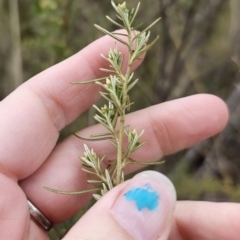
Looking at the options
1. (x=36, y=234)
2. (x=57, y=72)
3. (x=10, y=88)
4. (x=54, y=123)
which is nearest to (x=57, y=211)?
(x=36, y=234)

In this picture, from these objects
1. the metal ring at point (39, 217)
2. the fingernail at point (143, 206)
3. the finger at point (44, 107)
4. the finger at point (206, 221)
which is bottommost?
the finger at point (206, 221)

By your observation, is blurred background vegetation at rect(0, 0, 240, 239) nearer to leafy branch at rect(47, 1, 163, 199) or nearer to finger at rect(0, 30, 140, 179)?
finger at rect(0, 30, 140, 179)

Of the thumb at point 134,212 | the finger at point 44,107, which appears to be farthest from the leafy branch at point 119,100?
the finger at point 44,107

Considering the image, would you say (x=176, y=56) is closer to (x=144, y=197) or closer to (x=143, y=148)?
(x=143, y=148)

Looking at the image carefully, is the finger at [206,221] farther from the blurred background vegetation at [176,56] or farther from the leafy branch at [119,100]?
the blurred background vegetation at [176,56]

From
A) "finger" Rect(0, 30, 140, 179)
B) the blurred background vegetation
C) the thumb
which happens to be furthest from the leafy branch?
the blurred background vegetation

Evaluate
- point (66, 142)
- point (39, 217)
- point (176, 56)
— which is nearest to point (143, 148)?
point (66, 142)
